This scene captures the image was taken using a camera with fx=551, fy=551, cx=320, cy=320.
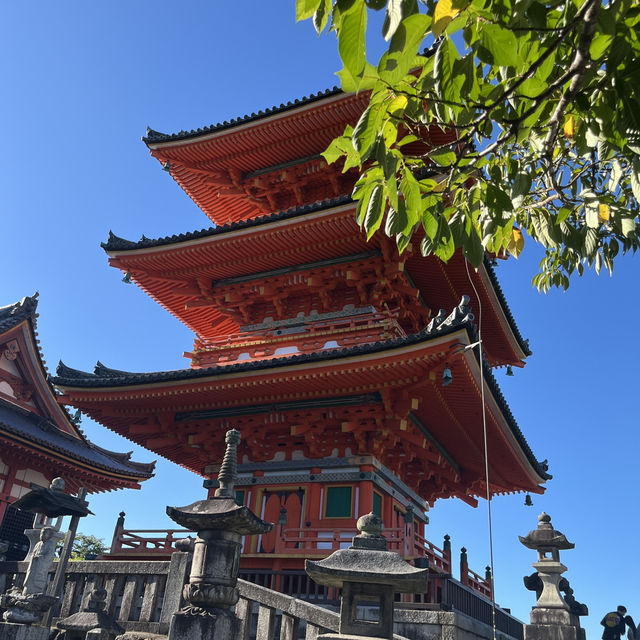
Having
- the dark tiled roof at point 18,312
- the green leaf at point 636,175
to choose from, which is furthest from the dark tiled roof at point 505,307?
the dark tiled roof at point 18,312

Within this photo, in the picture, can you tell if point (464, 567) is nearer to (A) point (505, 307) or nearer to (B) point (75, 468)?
(A) point (505, 307)

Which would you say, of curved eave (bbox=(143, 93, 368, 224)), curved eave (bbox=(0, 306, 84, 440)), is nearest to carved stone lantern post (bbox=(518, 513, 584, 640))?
curved eave (bbox=(143, 93, 368, 224))

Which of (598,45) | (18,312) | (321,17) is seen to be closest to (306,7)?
(321,17)

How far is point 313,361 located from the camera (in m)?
11.7

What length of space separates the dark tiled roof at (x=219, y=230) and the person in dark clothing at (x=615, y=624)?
420 inches

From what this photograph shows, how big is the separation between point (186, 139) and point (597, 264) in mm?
15591

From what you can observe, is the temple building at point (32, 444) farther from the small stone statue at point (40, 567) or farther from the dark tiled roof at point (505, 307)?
the dark tiled roof at point (505, 307)

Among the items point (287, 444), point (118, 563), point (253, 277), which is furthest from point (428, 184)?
point (253, 277)

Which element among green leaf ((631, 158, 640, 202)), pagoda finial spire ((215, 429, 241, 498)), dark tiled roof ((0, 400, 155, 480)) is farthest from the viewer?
dark tiled roof ((0, 400, 155, 480))

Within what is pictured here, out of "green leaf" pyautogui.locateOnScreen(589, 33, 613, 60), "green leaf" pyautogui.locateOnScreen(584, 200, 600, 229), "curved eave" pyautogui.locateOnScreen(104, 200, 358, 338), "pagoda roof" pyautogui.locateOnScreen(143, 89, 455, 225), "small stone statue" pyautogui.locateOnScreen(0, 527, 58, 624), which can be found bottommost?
"small stone statue" pyautogui.locateOnScreen(0, 527, 58, 624)

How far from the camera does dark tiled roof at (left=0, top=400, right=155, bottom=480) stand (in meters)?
17.1

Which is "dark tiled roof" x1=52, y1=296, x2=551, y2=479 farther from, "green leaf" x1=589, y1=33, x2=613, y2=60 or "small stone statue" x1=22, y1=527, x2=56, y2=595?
"green leaf" x1=589, y1=33, x2=613, y2=60

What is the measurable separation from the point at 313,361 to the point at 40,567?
20.1 feet

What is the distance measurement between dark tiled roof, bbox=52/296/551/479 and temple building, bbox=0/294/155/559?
322cm
